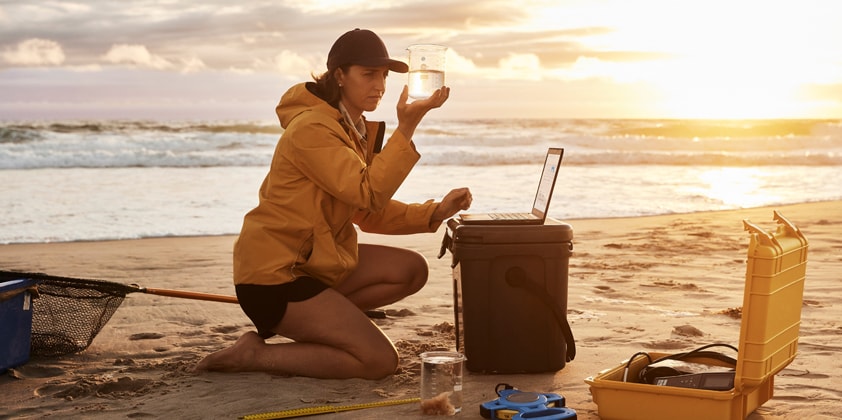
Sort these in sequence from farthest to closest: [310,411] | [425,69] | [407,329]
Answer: [407,329] < [425,69] < [310,411]

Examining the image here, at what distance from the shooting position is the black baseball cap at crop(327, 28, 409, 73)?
380 centimetres

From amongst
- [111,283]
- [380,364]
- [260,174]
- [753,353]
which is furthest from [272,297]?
[260,174]

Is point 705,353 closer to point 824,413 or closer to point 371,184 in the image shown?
point 824,413

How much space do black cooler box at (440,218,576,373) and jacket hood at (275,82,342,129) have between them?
2.49ft

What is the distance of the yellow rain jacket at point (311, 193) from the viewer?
367 centimetres

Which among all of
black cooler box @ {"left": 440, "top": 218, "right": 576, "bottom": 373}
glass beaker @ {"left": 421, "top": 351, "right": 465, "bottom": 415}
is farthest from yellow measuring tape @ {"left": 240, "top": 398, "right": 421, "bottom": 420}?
black cooler box @ {"left": 440, "top": 218, "right": 576, "bottom": 373}

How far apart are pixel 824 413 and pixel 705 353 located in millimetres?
463

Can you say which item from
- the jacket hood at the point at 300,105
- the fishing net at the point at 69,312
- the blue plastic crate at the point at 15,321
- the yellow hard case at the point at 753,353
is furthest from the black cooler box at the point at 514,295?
the blue plastic crate at the point at 15,321

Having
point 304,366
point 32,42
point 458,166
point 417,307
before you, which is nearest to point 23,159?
point 458,166

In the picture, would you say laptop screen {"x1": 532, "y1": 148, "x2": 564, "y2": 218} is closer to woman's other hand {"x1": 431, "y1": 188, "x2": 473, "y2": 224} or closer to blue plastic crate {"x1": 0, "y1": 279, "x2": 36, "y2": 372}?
woman's other hand {"x1": 431, "y1": 188, "x2": 473, "y2": 224}

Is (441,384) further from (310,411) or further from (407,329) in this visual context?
(407,329)

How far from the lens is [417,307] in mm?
5465

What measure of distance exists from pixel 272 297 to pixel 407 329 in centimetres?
125

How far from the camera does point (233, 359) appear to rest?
156 inches
